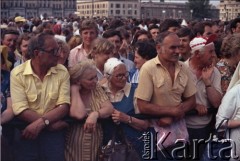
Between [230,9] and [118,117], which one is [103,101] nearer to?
[118,117]

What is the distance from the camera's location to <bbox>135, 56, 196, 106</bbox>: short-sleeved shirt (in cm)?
479

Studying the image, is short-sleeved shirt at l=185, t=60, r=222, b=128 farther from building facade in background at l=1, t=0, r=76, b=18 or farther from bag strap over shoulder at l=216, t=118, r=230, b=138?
building facade in background at l=1, t=0, r=76, b=18

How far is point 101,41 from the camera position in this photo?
593 cm

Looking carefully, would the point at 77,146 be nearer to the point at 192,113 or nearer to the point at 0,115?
the point at 0,115

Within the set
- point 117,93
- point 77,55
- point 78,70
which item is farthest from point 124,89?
point 77,55

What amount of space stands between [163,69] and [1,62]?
59.1 inches

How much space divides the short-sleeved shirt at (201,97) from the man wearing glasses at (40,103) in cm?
127

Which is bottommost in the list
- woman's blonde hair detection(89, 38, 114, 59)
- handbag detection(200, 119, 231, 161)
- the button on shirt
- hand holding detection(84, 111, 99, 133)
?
handbag detection(200, 119, 231, 161)

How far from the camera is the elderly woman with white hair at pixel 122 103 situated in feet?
15.5

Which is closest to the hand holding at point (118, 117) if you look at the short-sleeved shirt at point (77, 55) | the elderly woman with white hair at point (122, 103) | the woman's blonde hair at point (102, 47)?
the elderly woman with white hair at point (122, 103)

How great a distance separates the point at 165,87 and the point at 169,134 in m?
0.45

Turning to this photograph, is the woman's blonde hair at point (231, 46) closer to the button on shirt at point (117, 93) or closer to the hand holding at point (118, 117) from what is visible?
the button on shirt at point (117, 93)

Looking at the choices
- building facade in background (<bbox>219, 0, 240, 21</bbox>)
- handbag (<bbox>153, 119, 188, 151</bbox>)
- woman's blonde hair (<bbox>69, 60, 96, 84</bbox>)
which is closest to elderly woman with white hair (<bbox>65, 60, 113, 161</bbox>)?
woman's blonde hair (<bbox>69, 60, 96, 84</bbox>)

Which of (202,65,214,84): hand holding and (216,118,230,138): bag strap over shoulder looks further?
(202,65,214,84): hand holding
